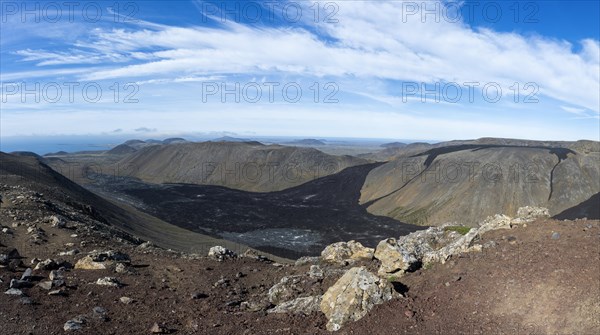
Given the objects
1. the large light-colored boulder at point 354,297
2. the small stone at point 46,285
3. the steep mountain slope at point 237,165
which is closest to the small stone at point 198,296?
the small stone at point 46,285

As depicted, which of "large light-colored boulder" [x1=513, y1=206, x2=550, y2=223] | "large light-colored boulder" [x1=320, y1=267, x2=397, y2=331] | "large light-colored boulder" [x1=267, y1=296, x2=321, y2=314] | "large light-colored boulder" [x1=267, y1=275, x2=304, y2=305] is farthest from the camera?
"large light-colored boulder" [x1=513, y1=206, x2=550, y2=223]

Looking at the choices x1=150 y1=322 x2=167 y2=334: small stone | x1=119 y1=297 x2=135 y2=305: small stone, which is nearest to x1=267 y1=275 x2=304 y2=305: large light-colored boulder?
x1=150 y1=322 x2=167 y2=334: small stone

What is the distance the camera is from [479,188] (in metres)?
91.2

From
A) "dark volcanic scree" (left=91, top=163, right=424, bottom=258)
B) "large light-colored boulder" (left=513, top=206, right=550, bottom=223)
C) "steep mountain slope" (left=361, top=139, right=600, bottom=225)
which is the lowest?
"dark volcanic scree" (left=91, top=163, right=424, bottom=258)

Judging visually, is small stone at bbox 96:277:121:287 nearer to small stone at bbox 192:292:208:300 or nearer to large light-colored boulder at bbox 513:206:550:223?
small stone at bbox 192:292:208:300

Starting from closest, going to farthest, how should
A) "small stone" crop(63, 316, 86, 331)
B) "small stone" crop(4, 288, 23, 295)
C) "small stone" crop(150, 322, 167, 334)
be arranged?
"small stone" crop(63, 316, 86, 331)
"small stone" crop(150, 322, 167, 334)
"small stone" crop(4, 288, 23, 295)

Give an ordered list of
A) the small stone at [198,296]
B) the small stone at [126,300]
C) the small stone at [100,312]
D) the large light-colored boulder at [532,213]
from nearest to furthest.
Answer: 1. the small stone at [100,312]
2. the small stone at [126,300]
3. the small stone at [198,296]
4. the large light-colored boulder at [532,213]

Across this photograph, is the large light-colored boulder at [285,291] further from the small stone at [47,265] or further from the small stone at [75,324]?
the small stone at [47,265]

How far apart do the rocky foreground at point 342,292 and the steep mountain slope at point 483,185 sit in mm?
71790

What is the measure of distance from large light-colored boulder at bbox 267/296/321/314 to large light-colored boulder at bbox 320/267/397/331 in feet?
2.31

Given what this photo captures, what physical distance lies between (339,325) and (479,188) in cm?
8913

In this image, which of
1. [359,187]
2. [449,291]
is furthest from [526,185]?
[449,291]

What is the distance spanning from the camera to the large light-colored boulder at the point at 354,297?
1252 centimetres

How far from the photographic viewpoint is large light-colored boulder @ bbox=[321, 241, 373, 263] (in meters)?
22.7
